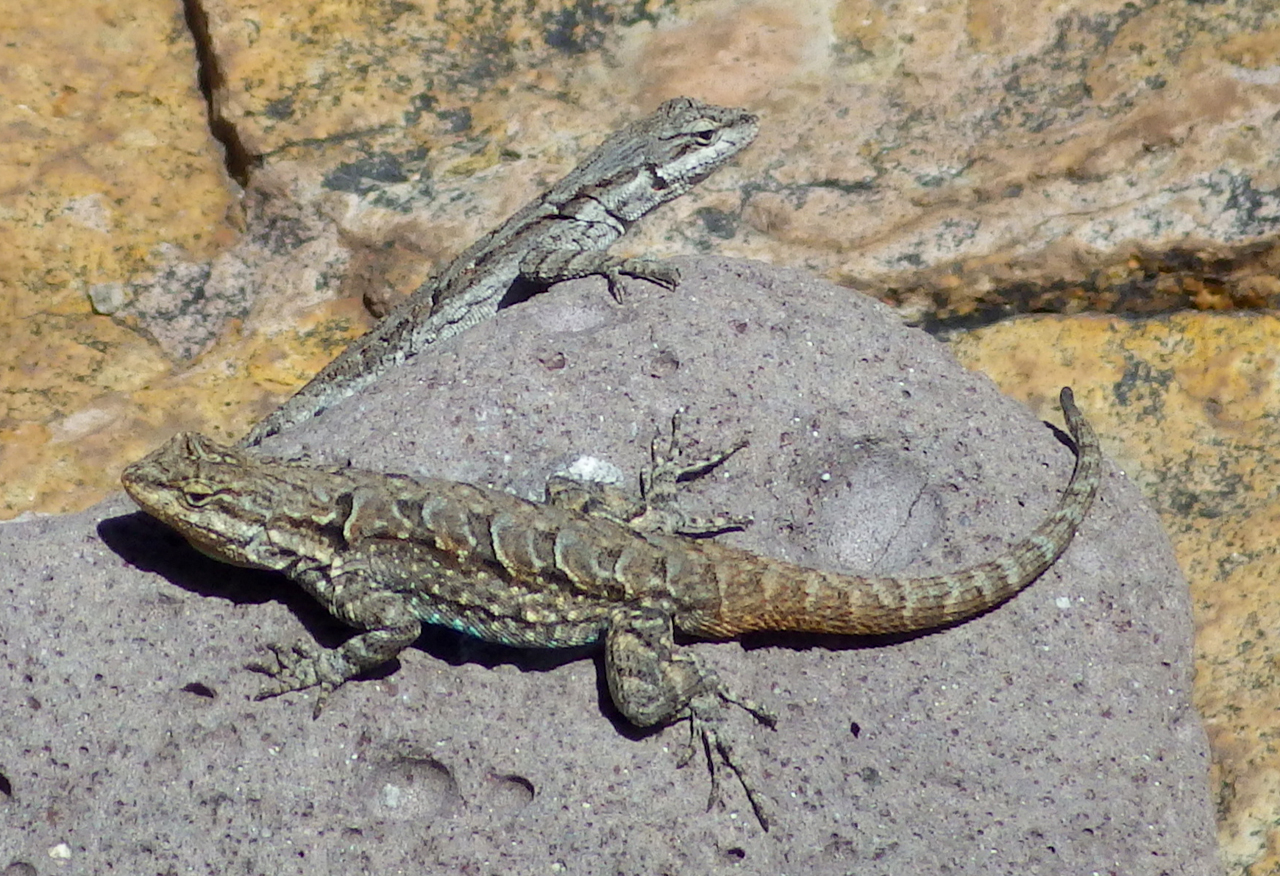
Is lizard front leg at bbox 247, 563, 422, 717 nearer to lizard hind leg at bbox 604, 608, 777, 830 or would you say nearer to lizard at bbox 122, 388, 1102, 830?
lizard at bbox 122, 388, 1102, 830

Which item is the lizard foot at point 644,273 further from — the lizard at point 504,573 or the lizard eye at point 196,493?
the lizard eye at point 196,493

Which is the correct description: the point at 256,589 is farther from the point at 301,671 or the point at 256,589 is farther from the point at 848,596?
the point at 848,596

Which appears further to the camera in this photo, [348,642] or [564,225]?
[564,225]

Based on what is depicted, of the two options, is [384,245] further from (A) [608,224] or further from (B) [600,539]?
(B) [600,539]

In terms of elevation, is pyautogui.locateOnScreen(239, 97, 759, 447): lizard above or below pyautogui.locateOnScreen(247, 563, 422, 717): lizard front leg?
below

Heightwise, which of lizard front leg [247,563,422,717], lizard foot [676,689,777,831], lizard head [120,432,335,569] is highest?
lizard head [120,432,335,569]

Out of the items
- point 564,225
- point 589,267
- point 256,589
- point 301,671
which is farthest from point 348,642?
point 564,225

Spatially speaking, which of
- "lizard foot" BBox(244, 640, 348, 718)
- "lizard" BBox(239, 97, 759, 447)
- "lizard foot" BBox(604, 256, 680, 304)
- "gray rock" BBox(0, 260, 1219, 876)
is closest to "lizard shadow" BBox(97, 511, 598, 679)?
"gray rock" BBox(0, 260, 1219, 876)
